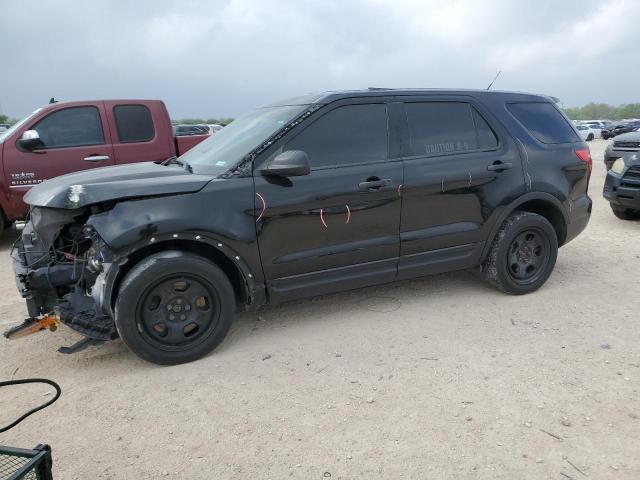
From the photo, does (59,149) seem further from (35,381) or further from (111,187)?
(35,381)

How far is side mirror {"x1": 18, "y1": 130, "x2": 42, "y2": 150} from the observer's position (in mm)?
6473

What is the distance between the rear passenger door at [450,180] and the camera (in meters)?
4.04

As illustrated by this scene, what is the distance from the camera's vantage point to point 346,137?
3854 mm

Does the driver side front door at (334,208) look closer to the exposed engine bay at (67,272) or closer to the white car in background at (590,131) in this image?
the exposed engine bay at (67,272)

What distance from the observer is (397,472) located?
2.40m

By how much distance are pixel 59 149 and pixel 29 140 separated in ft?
1.24

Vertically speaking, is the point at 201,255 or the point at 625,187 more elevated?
the point at 201,255

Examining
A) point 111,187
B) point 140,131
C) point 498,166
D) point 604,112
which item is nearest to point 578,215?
point 498,166

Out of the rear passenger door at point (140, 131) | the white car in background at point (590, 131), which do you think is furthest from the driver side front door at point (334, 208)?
the white car in background at point (590, 131)

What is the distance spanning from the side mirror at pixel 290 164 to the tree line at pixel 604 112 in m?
98.2

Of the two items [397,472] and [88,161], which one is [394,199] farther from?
[88,161]

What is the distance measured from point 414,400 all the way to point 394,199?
5.17 ft

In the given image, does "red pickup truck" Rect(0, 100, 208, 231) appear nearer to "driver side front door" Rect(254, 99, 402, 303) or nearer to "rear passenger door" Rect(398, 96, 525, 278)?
"driver side front door" Rect(254, 99, 402, 303)

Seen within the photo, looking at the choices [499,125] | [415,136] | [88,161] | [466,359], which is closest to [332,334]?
[466,359]
